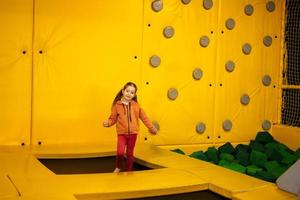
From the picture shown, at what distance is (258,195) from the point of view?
5.24 ft

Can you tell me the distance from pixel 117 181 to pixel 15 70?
44.4 inches

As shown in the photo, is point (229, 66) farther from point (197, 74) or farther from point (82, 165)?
point (82, 165)

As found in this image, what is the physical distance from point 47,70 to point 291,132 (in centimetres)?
206

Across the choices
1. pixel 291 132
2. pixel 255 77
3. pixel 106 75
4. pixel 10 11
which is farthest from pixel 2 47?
pixel 291 132

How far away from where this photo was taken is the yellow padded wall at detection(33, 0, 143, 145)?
2467 mm

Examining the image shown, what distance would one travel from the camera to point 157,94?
2857 millimetres

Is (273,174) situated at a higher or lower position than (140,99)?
lower

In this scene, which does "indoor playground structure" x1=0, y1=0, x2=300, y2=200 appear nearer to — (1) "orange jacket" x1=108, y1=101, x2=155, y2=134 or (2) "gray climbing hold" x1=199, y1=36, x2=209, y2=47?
(2) "gray climbing hold" x1=199, y1=36, x2=209, y2=47

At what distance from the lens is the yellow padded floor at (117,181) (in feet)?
4.92

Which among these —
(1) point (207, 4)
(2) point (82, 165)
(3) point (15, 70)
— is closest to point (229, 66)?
(1) point (207, 4)

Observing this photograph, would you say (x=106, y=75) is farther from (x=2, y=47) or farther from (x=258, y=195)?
(x=258, y=195)

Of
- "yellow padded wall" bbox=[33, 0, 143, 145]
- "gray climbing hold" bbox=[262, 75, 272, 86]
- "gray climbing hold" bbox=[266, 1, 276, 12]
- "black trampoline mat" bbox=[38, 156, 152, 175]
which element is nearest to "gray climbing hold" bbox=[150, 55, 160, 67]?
"yellow padded wall" bbox=[33, 0, 143, 145]

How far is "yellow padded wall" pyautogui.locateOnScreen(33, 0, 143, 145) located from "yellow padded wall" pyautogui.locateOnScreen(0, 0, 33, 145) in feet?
0.17

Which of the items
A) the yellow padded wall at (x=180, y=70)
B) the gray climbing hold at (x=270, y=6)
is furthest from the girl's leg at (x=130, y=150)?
the gray climbing hold at (x=270, y=6)
